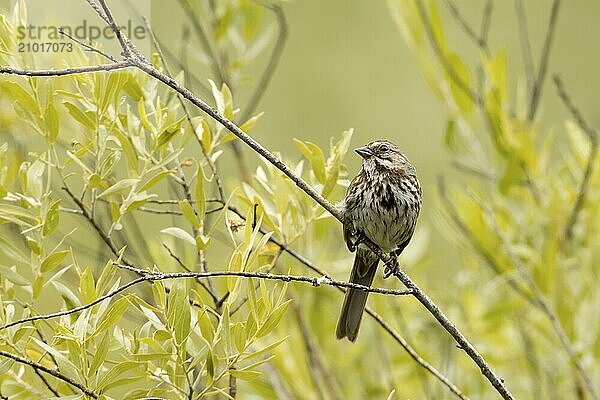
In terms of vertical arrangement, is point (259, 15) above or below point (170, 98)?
above

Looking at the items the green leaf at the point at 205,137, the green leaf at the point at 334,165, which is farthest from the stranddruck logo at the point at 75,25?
the green leaf at the point at 334,165

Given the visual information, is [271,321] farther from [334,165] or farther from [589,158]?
[589,158]

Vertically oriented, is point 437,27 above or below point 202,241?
above

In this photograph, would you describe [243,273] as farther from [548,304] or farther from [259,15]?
[259,15]

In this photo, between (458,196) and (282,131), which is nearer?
(458,196)

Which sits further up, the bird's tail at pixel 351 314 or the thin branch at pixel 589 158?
the thin branch at pixel 589 158

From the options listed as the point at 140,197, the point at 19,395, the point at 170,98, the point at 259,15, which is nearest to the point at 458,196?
the point at 259,15

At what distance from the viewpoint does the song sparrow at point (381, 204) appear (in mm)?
1664

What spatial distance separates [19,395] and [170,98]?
1.55 feet

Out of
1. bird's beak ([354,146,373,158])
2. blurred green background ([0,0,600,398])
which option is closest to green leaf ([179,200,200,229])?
bird's beak ([354,146,373,158])

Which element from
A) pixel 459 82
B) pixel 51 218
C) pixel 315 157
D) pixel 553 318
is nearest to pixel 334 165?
pixel 315 157

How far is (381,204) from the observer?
169 cm

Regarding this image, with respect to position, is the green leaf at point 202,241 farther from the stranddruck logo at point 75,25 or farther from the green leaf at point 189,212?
the stranddruck logo at point 75,25

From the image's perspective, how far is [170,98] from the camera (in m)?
1.36
